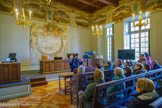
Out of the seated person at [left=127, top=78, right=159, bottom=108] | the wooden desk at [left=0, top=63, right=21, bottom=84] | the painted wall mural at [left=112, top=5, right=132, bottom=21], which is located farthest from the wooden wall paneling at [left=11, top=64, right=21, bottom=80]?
the painted wall mural at [left=112, top=5, right=132, bottom=21]

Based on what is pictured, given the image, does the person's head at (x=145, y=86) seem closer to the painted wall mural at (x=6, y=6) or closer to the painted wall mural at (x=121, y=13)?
the painted wall mural at (x=121, y=13)

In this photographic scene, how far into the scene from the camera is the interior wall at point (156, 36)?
19.9 ft

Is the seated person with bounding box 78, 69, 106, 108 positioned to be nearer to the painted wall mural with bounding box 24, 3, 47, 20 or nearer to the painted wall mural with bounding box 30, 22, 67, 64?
the painted wall mural with bounding box 30, 22, 67, 64

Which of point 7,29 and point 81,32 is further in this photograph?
point 81,32

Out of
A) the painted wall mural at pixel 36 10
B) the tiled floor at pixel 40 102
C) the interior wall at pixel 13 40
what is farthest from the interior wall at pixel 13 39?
the tiled floor at pixel 40 102

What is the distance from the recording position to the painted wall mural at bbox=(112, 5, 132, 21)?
24.7 ft

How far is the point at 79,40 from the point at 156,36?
5.83m

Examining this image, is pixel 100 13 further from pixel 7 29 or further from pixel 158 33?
pixel 7 29

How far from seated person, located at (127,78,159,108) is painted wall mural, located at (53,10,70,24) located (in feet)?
27.0

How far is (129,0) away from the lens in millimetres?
7504

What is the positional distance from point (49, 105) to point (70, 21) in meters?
7.48

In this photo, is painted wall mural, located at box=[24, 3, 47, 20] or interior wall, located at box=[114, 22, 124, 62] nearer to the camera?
painted wall mural, located at box=[24, 3, 47, 20]

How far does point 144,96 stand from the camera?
1349 millimetres

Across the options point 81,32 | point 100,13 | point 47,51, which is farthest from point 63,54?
point 100,13
